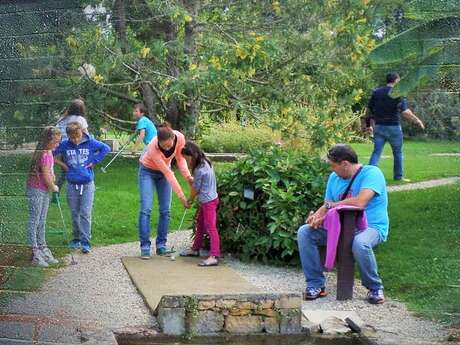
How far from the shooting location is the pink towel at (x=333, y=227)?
18.8 ft

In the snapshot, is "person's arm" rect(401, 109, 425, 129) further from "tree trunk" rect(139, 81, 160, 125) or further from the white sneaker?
"tree trunk" rect(139, 81, 160, 125)

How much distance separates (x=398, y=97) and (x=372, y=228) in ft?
7.03

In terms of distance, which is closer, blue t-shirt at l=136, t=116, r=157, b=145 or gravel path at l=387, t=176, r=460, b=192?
gravel path at l=387, t=176, r=460, b=192

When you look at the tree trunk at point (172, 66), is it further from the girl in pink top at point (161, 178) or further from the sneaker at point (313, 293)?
the sneaker at point (313, 293)

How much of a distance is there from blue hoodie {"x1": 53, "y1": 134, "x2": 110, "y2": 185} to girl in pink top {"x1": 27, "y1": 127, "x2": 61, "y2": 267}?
0.35 ft

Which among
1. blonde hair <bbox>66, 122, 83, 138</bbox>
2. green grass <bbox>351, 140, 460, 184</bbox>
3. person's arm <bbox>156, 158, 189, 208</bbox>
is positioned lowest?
person's arm <bbox>156, 158, 189, 208</bbox>

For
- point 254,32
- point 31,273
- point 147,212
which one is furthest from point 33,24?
point 254,32

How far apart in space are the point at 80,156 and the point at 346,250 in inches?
76.3

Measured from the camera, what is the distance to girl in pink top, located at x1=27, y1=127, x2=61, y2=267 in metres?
4.56

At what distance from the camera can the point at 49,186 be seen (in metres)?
4.66

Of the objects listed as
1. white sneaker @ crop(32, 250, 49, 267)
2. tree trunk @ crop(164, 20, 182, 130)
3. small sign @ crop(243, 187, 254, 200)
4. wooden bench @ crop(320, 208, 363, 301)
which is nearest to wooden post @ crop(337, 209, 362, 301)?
wooden bench @ crop(320, 208, 363, 301)

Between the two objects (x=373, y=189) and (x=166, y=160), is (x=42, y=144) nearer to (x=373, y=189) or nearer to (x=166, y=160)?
(x=373, y=189)

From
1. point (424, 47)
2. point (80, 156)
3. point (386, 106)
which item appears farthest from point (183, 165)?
point (424, 47)

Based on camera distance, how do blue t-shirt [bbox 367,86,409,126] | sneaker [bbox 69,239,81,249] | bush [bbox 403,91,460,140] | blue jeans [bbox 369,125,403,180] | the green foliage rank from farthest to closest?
sneaker [bbox 69,239,81,249]
blue jeans [bbox 369,125,403,180]
blue t-shirt [bbox 367,86,409,126]
bush [bbox 403,91,460,140]
the green foliage
